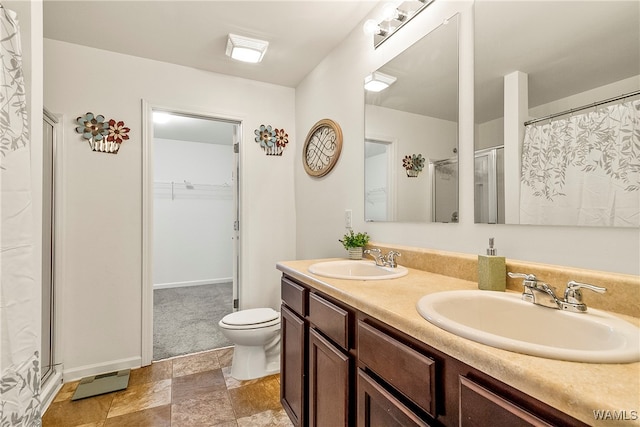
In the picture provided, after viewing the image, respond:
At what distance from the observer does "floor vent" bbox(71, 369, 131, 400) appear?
6.31 feet

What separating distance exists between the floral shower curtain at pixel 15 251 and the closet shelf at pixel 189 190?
3846mm

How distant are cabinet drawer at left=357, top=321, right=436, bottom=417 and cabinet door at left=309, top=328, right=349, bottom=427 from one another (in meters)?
0.16

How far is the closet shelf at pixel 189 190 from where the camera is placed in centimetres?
462

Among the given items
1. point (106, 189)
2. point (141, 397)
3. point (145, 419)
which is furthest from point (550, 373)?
point (106, 189)

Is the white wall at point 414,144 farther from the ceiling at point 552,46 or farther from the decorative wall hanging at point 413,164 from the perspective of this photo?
the ceiling at point 552,46

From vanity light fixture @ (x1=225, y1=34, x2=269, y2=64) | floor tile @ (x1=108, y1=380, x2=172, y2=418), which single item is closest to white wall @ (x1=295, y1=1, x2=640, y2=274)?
vanity light fixture @ (x1=225, y1=34, x2=269, y2=64)

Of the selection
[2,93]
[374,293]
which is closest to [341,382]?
[374,293]

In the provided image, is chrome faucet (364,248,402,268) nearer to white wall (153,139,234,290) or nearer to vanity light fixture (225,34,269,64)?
vanity light fixture (225,34,269,64)

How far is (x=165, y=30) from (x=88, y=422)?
2470 mm

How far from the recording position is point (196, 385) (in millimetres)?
2021

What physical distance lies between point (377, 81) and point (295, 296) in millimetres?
1349

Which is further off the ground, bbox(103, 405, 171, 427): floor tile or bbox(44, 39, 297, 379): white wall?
bbox(44, 39, 297, 379): white wall

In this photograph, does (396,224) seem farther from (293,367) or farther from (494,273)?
(293,367)

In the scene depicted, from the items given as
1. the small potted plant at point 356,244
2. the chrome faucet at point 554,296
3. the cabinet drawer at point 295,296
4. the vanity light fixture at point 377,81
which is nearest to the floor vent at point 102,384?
the cabinet drawer at point 295,296
